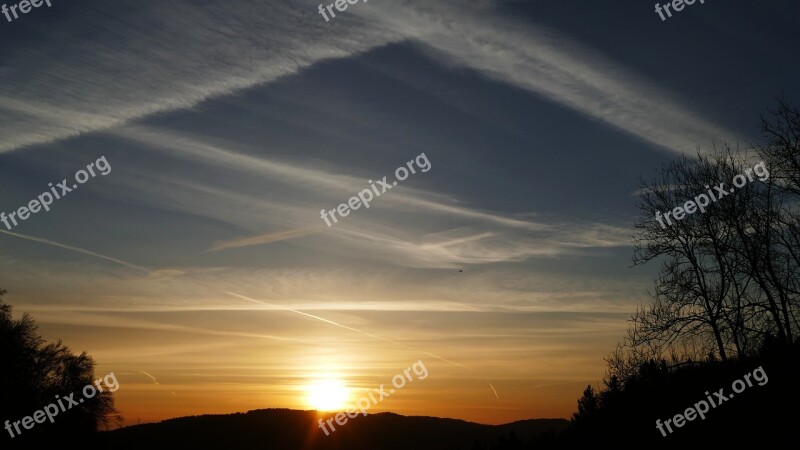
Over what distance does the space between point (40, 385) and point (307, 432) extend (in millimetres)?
96569

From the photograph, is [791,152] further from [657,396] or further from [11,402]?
[11,402]

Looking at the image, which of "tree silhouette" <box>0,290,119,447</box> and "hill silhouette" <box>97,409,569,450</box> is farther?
"hill silhouette" <box>97,409,569,450</box>

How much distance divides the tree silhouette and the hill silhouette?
6928 centimetres

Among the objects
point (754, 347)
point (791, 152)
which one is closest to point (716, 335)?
point (754, 347)

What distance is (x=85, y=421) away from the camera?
51812 millimetres

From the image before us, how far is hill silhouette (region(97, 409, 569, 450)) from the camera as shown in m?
125

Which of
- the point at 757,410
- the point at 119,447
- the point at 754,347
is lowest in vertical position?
the point at 757,410

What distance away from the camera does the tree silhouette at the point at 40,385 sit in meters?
43.1

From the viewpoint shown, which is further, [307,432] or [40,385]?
[307,432]

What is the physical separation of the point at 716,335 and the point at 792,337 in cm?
326

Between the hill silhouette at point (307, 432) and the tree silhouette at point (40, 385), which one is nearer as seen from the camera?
the tree silhouette at point (40, 385)

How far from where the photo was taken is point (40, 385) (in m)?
50.4

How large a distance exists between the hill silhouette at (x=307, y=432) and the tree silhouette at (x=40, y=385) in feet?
227

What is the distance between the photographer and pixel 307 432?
460 feet
